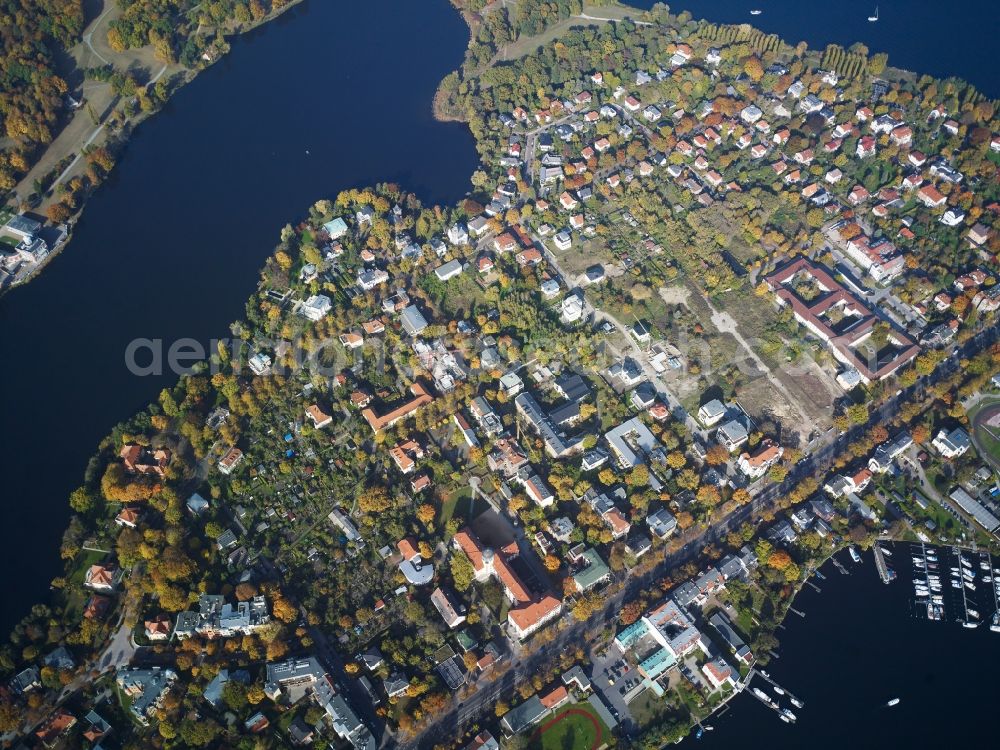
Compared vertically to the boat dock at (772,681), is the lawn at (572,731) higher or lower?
higher

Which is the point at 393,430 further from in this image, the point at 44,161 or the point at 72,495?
the point at 44,161

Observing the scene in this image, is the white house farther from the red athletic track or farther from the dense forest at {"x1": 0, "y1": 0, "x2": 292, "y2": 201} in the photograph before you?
the dense forest at {"x1": 0, "y1": 0, "x2": 292, "y2": 201}

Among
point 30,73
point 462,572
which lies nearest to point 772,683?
point 462,572

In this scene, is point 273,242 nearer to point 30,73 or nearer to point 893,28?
point 30,73

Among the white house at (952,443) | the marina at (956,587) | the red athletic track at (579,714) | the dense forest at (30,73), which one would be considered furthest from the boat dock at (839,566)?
the dense forest at (30,73)

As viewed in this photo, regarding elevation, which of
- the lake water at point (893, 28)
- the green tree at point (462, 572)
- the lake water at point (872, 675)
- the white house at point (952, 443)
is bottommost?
the lake water at point (872, 675)

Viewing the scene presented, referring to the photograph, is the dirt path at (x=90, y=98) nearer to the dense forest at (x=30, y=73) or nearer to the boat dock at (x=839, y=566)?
the dense forest at (x=30, y=73)

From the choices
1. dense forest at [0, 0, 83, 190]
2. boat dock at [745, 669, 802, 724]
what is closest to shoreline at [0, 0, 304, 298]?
dense forest at [0, 0, 83, 190]

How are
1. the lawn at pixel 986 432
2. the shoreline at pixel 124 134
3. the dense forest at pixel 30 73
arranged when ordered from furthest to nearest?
the dense forest at pixel 30 73, the shoreline at pixel 124 134, the lawn at pixel 986 432
